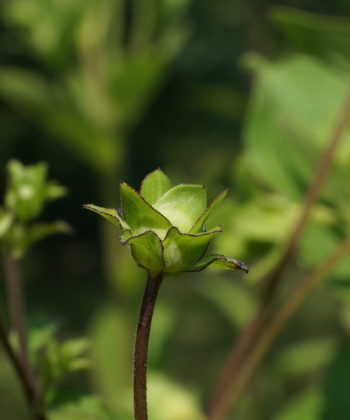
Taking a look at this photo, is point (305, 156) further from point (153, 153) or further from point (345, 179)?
point (153, 153)

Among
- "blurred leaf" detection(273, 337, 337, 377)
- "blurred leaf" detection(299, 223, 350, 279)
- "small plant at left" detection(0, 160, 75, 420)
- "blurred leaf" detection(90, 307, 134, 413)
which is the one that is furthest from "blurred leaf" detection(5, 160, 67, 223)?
"blurred leaf" detection(90, 307, 134, 413)

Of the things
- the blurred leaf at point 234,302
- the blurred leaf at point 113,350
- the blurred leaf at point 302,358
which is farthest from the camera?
the blurred leaf at point 113,350

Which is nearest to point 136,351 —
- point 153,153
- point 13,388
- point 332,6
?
point 13,388

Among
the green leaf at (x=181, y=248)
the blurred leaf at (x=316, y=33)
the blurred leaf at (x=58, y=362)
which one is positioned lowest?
the blurred leaf at (x=58, y=362)

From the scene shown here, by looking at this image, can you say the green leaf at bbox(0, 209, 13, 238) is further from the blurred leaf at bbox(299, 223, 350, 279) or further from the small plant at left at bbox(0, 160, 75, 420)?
the blurred leaf at bbox(299, 223, 350, 279)

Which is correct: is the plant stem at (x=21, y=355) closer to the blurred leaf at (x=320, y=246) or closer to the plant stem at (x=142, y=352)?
the plant stem at (x=142, y=352)

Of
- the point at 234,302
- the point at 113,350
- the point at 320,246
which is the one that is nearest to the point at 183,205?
the point at 320,246

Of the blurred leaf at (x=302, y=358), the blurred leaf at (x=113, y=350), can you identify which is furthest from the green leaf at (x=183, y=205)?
the blurred leaf at (x=113, y=350)

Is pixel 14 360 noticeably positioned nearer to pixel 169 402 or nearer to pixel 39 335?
pixel 39 335

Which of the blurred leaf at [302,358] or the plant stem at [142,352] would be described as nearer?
the plant stem at [142,352]

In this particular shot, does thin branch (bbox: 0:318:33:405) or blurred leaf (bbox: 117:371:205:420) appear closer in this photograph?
thin branch (bbox: 0:318:33:405)
